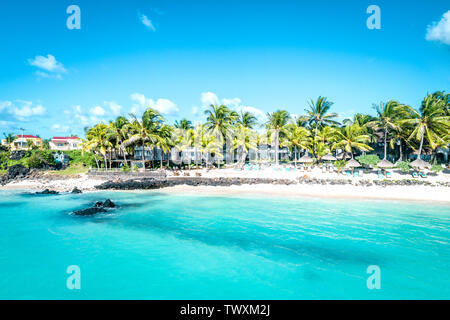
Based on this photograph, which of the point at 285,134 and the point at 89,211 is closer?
the point at 89,211

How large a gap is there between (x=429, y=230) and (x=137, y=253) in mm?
14820

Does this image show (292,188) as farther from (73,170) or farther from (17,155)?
(17,155)

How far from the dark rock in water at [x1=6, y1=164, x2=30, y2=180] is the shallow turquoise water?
21425 millimetres

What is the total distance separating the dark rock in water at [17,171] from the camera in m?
33.7

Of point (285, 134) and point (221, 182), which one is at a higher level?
point (285, 134)

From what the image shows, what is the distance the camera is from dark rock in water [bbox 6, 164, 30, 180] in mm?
33737

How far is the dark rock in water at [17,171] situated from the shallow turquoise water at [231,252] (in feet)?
70.3

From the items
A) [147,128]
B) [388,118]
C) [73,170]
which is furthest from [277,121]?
[73,170]

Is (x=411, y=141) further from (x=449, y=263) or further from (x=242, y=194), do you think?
(x=449, y=263)

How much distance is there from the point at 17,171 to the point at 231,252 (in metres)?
38.6

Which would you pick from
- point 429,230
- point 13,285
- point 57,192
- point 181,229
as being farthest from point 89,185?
point 429,230

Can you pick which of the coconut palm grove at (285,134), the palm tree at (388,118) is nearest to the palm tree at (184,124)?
the coconut palm grove at (285,134)

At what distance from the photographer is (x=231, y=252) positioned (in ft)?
34.5

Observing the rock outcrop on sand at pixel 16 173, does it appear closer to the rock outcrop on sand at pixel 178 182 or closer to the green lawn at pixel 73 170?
the green lawn at pixel 73 170
